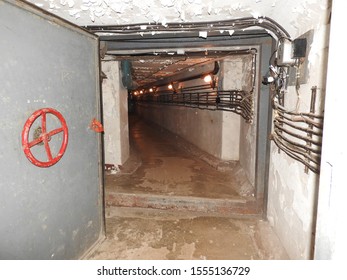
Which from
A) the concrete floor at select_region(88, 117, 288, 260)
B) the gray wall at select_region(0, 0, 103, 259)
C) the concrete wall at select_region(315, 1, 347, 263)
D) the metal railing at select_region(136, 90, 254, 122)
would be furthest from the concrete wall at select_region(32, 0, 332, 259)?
the metal railing at select_region(136, 90, 254, 122)

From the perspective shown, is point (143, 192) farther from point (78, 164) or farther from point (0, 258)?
point (0, 258)

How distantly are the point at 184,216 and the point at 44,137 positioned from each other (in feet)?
7.92

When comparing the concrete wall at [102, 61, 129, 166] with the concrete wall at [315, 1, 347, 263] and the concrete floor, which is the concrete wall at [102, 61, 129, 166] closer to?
the concrete floor

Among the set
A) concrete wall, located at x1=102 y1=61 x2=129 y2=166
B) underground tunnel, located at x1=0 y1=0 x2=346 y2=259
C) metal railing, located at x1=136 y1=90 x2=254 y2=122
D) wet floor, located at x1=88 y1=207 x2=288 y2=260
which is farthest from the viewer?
concrete wall, located at x1=102 y1=61 x2=129 y2=166

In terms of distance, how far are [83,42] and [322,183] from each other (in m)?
2.30

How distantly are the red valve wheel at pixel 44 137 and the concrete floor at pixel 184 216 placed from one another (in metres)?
1.35

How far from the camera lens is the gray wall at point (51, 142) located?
1.53 m

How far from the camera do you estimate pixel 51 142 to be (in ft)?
6.20

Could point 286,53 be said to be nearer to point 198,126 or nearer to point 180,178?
point 180,178

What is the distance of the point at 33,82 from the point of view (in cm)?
170

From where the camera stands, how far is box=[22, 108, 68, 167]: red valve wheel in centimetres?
162

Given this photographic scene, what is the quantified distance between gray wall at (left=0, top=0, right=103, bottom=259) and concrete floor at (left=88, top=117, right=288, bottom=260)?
718 mm

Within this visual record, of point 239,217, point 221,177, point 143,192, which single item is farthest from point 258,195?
point 143,192

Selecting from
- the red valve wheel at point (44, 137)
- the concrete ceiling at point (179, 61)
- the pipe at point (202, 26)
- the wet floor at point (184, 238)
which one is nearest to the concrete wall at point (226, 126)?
the concrete ceiling at point (179, 61)
